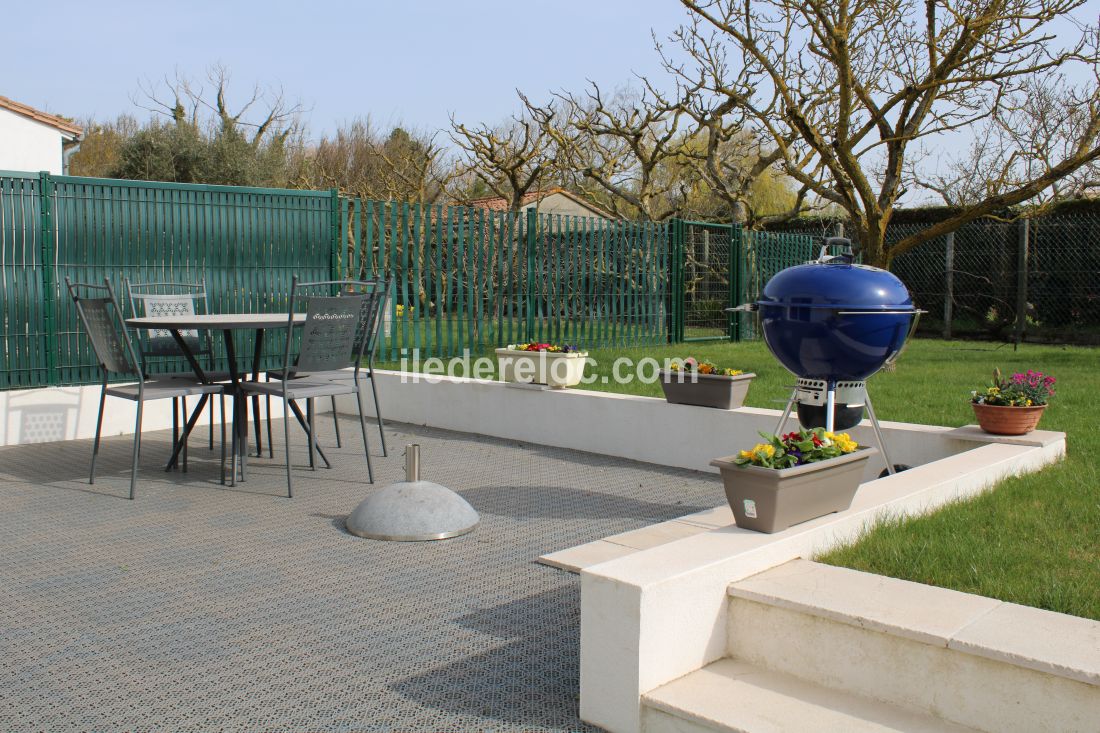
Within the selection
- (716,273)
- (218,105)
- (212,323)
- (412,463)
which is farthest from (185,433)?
(218,105)

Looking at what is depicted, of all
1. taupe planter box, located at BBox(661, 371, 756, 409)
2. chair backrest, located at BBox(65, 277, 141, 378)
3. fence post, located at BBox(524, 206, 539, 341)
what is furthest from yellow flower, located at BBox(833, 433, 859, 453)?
fence post, located at BBox(524, 206, 539, 341)

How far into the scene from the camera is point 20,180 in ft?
22.0

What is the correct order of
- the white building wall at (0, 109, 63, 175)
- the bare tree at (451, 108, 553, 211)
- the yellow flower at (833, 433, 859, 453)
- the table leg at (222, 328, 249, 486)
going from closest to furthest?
the yellow flower at (833, 433, 859, 453) < the table leg at (222, 328, 249, 486) < the white building wall at (0, 109, 63, 175) < the bare tree at (451, 108, 553, 211)

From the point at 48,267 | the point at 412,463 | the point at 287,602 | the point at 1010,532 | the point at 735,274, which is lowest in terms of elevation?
the point at 287,602

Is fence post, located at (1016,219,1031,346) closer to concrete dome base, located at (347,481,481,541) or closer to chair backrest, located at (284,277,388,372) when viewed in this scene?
chair backrest, located at (284,277,388,372)

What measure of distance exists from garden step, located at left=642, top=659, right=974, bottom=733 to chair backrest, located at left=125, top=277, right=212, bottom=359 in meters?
4.87

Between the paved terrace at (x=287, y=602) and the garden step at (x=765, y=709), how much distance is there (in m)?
0.27

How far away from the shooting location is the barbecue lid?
12.8 ft

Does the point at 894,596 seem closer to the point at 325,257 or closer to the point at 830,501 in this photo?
the point at 830,501

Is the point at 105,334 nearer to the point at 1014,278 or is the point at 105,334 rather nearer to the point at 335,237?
the point at 335,237

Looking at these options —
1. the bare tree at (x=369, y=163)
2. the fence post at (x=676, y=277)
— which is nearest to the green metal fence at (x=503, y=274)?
the fence post at (x=676, y=277)

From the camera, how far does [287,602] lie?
3426mm

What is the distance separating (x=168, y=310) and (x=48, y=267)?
95 centimetres

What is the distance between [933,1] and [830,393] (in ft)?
18.0
